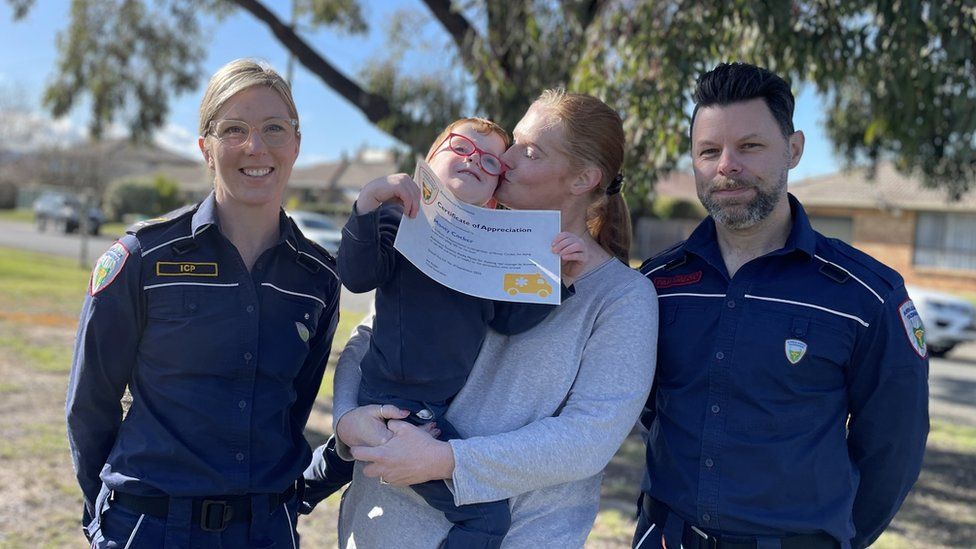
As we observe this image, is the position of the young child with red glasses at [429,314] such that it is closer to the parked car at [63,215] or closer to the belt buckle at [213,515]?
the belt buckle at [213,515]

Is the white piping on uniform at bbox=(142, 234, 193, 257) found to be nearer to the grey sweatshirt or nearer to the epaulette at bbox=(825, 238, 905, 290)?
the grey sweatshirt

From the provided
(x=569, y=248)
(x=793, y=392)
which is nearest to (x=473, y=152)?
(x=569, y=248)

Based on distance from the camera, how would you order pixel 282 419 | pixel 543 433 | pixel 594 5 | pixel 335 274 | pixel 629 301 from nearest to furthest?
1. pixel 543 433
2. pixel 629 301
3. pixel 282 419
4. pixel 335 274
5. pixel 594 5

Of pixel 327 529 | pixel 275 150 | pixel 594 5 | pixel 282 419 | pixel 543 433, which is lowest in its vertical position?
pixel 327 529

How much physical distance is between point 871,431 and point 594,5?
4244 mm

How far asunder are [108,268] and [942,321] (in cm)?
1426

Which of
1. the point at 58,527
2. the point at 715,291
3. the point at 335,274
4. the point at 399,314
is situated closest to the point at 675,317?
the point at 715,291

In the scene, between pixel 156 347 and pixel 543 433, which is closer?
pixel 543 433

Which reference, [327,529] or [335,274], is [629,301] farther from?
[327,529]

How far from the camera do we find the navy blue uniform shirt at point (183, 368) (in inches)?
93.4

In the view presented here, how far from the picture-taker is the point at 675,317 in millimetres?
2477

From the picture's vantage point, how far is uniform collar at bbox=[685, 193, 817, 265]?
2.38m

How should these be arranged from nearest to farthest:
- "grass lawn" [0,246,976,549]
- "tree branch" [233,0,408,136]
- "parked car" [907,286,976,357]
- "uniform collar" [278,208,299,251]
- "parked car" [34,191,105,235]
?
"uniform collar" [278,208,299,251]
"grass lawn" [0,246,976,549]
"tree branch" [233,0,408,136]
"parked car" [907,286,976,357]
"parked car" [34,191,105,235]

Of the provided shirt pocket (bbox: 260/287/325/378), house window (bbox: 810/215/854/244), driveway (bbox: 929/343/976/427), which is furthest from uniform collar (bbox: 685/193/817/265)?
house window (bbox: 810/215/854/244)
